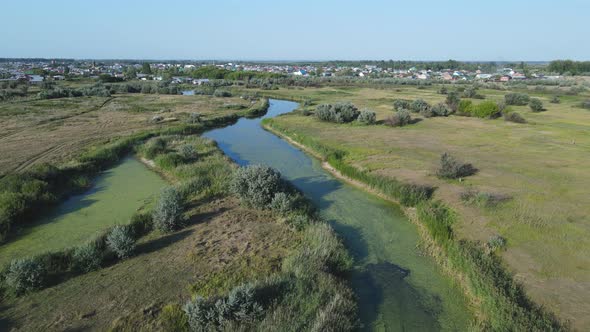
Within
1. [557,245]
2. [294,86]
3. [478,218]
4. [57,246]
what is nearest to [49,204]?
[57,246]

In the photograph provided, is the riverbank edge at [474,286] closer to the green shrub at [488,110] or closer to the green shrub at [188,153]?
the green shrub at [188,153]

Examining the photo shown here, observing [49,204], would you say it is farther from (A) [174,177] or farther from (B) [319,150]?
(B) [319,150]

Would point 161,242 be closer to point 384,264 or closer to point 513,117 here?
point 384,264

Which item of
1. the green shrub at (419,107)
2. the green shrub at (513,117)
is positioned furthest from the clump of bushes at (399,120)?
the green shrub at (513,117)

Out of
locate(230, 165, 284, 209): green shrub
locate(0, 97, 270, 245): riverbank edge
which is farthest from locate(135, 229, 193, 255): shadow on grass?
locate(0, 97, 270, 245): riverbank edge

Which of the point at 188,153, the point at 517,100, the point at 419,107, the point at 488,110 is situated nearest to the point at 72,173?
the point at 188,153
